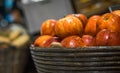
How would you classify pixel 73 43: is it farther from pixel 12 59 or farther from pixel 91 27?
pixel 12 59

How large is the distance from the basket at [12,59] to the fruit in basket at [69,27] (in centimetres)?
179

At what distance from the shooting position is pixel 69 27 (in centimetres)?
72

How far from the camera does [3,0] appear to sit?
13.4ft

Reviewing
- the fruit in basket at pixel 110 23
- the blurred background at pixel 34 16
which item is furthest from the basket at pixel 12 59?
the fruit in basket at pixel 110 23

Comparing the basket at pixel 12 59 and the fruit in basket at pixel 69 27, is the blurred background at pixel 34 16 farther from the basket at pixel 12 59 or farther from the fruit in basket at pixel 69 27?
the fruit in basket at pixel 69 27

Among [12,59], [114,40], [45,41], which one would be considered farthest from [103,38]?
[12,59]

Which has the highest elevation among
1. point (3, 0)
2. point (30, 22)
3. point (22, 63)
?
point (3, 0)

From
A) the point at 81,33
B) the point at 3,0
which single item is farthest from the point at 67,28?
the point at 3,0

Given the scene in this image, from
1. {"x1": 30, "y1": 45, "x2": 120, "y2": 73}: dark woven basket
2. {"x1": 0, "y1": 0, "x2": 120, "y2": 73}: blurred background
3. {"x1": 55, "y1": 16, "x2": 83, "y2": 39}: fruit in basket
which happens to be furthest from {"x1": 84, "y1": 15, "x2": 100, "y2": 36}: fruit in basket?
{"x1": 0, "y1": 0, "x2": 120, "y2": 73}: blurred background

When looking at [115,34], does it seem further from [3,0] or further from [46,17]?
[3,0]

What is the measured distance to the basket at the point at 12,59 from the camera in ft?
8.12

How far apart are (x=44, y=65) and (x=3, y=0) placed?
11.6ft

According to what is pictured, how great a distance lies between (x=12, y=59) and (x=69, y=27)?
186 centimetres

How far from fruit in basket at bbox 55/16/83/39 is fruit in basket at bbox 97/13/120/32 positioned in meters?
0.05
